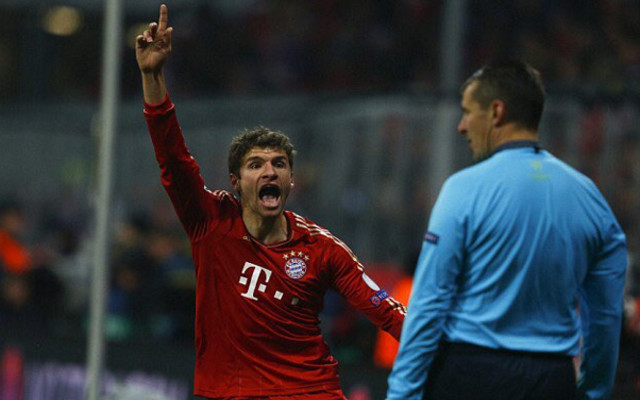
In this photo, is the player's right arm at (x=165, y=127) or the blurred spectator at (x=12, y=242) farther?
the blurred spectator at (x=12, y=242)

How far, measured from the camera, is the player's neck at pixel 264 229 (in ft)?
14.7

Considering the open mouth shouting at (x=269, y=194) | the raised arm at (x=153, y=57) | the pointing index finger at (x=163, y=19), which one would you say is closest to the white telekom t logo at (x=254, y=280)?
the open mouth shouting at (x=269, y=194)

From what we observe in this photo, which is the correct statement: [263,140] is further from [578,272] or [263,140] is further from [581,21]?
[581,21]

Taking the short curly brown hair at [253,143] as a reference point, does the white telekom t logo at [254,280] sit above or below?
below

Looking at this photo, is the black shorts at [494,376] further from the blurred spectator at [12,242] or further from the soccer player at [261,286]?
the blurred spectator at [12,242]

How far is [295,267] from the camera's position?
4.41m

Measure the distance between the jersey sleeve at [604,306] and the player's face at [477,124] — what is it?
→ 43 cm

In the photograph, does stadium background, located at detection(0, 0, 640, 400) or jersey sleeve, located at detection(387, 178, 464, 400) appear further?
stadium background, located at detection(0, 0, 640, 400)

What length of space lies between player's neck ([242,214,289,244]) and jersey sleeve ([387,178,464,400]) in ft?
3.86

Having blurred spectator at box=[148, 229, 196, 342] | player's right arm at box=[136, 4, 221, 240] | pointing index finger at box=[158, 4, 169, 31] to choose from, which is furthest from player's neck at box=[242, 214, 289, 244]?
blurred spectator at box=[148, 229, 196, 342]

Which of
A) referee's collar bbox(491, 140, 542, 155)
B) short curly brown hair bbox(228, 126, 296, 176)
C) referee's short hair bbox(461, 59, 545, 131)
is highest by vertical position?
referee's short hair bbox(461, 59, 545, 131)

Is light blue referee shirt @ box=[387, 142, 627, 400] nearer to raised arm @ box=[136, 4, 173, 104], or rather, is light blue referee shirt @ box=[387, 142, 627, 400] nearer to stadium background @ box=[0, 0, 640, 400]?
raised arm @ box=[136, 4, 173, 104]

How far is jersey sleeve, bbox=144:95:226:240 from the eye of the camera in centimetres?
413

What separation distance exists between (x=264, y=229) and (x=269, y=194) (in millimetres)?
144
